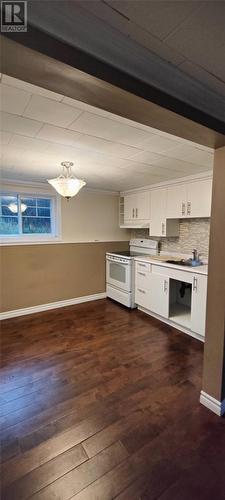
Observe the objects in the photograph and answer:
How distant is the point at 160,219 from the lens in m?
3.57

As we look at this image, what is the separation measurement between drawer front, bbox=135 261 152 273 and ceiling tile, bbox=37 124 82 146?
2060 millimetres

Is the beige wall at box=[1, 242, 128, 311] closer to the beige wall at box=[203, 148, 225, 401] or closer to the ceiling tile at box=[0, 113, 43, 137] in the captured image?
the ceiling tile at box=[0, 113, 43, 137]

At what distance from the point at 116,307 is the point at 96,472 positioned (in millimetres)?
2683

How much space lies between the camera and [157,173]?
9.80 feet

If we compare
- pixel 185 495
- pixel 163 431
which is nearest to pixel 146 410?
pixel 163 431

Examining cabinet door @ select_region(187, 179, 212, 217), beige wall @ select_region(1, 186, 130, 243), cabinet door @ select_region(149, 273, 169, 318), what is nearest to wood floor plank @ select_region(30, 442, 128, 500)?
cabinet door @ select_region(149, 273, 169, 318)

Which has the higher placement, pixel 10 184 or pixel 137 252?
pixel 10 184

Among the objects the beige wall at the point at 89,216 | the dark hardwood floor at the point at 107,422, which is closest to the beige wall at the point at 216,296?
the dark hardwood floor at the point at 107,422

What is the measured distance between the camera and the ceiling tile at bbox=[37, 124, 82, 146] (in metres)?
1.72

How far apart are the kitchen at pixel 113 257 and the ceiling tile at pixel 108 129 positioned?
16mm

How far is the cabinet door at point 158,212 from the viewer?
351 cm

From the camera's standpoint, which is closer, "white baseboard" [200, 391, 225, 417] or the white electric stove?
"white baseboard" [200, 391, 225, 417]

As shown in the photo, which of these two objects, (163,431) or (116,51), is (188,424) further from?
(116,51)

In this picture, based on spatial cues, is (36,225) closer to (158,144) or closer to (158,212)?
(158,212)
